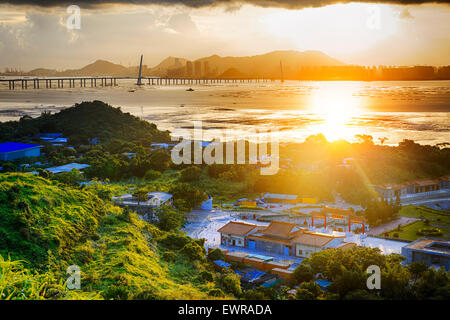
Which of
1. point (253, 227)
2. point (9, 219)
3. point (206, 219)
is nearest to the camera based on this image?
point (9, 219)

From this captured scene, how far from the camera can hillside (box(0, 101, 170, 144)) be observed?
48.8ft

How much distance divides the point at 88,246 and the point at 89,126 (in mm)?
12730

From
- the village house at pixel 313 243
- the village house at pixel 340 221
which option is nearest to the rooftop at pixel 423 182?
the village house at pixel 340 221

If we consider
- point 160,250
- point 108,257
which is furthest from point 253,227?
point 108,257

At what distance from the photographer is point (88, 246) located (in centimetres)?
370

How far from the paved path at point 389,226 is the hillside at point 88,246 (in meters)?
3.62

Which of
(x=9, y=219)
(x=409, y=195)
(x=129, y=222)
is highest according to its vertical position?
(x=9, y=219)

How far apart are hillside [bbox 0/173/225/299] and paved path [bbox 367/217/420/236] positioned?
11.9 ft

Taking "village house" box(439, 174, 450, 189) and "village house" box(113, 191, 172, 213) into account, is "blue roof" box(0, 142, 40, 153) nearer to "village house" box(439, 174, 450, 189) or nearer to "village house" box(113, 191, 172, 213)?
"village house" box(113, 191, 172, 213)

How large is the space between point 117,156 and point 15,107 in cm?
1446

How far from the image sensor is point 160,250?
15.2 ft

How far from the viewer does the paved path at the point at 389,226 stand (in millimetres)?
7188

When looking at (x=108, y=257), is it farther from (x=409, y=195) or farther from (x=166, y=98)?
(x=166, y=98)
